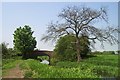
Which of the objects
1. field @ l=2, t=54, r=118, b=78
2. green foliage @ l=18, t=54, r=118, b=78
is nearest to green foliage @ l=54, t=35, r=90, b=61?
field @ l=2, t=54, r=118, b=78

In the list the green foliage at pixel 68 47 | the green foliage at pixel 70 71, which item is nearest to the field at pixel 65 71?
the green foliage at pixel 70 71

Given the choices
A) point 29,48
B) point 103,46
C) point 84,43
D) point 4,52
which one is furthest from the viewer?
point 29,48

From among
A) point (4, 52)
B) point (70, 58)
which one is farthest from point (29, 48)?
point (70, 58)

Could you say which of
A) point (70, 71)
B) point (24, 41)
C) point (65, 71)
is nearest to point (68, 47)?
point (24, 41)

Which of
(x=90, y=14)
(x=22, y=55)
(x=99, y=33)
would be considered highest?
(x=90, y=14)

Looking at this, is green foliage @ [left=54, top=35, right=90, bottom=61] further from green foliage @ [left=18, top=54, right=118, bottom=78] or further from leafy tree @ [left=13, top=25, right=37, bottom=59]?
leafy tree @ [left=13, top=25, right=37, bottom=59]

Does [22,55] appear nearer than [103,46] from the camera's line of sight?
No

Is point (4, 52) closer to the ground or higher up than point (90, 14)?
closer to the ground

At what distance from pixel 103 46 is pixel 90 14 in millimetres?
4055

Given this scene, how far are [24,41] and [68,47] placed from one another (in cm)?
1609

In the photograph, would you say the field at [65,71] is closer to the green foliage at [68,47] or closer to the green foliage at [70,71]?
the green foliage at [70,71]

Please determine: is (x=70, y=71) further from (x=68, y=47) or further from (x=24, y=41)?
(x=24, y=41)

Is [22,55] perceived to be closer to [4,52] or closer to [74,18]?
[4,52]

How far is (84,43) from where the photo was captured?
35.2 meters
